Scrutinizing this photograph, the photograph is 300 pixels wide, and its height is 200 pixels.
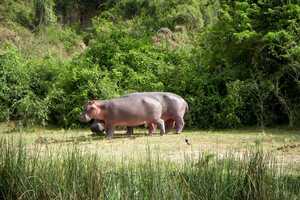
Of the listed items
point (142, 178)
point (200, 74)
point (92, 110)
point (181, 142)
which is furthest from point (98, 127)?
point (142, 178)

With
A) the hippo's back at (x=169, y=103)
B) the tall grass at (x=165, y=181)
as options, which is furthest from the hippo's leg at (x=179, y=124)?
the tall grass at (x=165, y=181)

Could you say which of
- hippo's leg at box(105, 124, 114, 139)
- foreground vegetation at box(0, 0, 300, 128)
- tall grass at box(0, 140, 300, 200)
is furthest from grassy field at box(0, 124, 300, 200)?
foreground vegetation at box(0, 0, 300, 128)

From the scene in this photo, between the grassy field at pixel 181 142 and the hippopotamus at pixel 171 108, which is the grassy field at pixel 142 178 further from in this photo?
the hippopotamus at pixel 171 108

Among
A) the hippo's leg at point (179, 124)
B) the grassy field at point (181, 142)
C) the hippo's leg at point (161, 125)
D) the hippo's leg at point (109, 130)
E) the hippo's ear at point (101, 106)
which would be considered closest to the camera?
the grassy field at point (181, 142)

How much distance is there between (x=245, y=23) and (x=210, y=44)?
1.22 meters

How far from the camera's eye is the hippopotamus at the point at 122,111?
11047 millimetres

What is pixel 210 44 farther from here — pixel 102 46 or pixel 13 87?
pixel 13 87

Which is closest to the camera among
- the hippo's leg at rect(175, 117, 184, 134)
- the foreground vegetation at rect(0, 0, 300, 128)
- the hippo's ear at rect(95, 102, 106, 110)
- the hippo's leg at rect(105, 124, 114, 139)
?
the hippo's leg at rect(105, 124, 114, 139)

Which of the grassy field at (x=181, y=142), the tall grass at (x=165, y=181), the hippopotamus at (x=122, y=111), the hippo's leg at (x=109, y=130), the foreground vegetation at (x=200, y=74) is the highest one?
the foreground vegetation at (x=200, y=74)

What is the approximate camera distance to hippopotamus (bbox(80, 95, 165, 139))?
36.2ft

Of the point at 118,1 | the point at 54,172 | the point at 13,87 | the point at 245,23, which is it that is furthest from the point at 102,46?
the point at 118,1

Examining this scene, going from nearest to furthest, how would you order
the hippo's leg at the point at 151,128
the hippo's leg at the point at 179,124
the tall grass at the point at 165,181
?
the tall grass at the point at 165,181
the hippo's leg at the point at 151,128
the hippo's leg at the point at 179,124

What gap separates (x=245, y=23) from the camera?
13258 mm

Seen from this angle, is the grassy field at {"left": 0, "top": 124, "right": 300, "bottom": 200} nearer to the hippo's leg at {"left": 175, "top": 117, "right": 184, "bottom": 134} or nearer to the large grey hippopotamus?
the large grey hippopotamus
